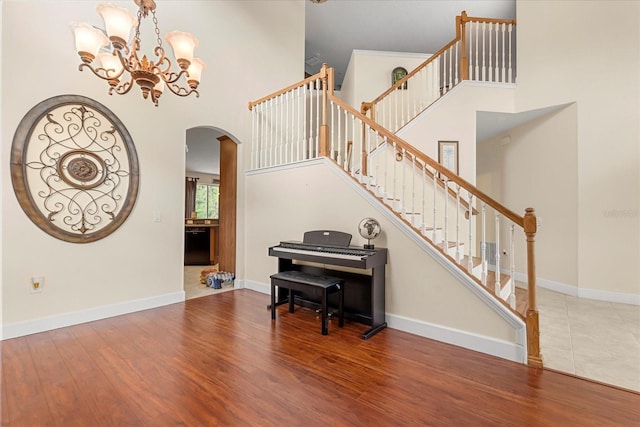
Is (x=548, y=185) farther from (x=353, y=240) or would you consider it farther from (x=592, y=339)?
(x=353, y=240)

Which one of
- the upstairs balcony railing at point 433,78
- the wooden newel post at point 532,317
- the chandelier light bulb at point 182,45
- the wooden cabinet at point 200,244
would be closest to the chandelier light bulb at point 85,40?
the chandelier light bulb at point 182,45

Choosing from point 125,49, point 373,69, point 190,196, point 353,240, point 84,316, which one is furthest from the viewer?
point 190,196

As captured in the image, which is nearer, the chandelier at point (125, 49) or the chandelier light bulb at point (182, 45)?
the chandelier at point (125, 49)

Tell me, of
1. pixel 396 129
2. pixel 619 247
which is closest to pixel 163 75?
pixel 396 129

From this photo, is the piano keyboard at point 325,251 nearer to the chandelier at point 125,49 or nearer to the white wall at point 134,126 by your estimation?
the white wall at point 134,126

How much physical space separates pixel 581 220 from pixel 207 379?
516 centimetres

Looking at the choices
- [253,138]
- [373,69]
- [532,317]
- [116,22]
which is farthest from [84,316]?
[373,69]

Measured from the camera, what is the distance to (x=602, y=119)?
4027 millimetres

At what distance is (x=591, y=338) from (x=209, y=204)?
10.1 meters

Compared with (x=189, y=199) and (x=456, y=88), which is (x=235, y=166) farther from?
(x=189, y=199)

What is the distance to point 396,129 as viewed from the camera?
4.96 meters

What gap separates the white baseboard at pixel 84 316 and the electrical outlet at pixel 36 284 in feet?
0.94

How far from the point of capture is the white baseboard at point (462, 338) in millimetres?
2312

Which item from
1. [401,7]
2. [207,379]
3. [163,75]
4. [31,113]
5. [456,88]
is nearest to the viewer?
[207,379]
